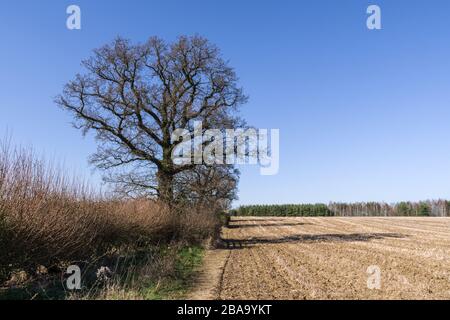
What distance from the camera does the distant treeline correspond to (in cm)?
11360

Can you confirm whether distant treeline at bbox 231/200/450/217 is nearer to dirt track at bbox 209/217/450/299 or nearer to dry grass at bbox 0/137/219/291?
dirt track at bbox 209/217/450/299

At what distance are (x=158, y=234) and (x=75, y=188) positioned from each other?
30.3 ft

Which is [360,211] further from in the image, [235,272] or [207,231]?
Answer: [235,272]

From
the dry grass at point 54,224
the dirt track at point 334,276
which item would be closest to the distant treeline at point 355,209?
the dirt track at point 334,276

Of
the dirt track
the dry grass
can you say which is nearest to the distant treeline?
the dirt track

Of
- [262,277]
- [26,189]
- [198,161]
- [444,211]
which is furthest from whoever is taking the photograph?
[444,211]

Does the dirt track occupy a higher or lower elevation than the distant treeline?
higher

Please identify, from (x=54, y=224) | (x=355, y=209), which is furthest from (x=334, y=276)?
(x=355, y=209)

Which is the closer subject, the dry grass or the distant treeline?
the dry grass

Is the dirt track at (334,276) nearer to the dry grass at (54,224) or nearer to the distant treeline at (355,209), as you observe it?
the dry grass at (54,224)

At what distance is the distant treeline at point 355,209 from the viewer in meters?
114

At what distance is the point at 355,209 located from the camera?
145 m
